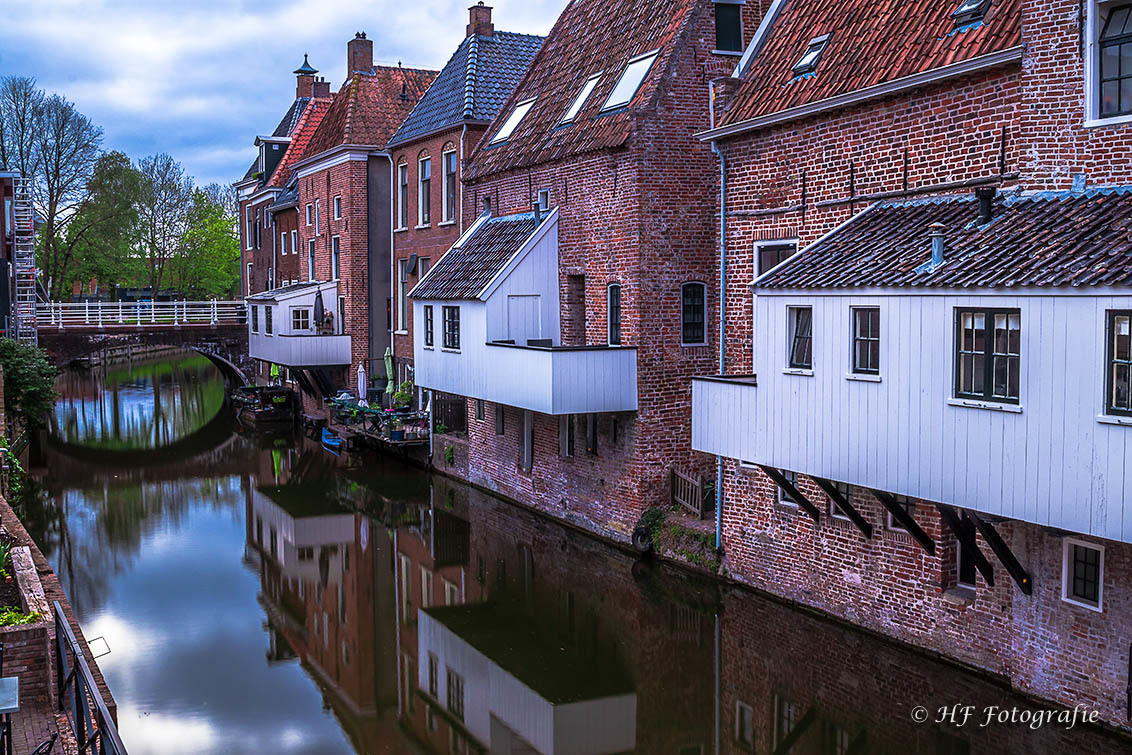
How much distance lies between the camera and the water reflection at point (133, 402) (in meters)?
35.7

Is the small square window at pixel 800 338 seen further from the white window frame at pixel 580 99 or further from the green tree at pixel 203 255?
the green tree at pixel 203 255

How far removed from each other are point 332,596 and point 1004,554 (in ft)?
34.0

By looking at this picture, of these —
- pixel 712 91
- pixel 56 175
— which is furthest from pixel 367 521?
pixel 56 175

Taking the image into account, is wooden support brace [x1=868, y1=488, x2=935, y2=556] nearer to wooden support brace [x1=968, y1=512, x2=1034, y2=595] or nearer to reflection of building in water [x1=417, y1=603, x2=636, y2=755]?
wooden support brace [x1=968, y1=512, x2=1034, y2=595]

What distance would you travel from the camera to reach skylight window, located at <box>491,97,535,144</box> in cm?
2322

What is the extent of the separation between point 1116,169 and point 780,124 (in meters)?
5.45

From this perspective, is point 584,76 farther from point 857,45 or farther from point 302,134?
point 302,134

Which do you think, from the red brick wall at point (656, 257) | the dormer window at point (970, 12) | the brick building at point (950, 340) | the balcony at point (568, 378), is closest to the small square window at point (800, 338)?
the brick building at point (950, 340)

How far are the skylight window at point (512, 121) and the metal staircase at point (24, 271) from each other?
16538 millimetres

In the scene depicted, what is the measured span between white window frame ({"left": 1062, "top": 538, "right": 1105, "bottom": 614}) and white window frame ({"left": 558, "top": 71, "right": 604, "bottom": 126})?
12557 mm

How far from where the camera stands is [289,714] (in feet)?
40.7

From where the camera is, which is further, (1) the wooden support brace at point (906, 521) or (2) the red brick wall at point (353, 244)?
(2) the red brick wall at point (353, 244)

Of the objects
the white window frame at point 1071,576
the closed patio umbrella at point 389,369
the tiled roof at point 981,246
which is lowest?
the white window frame at point 1071,576

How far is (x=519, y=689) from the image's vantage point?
517 inches
